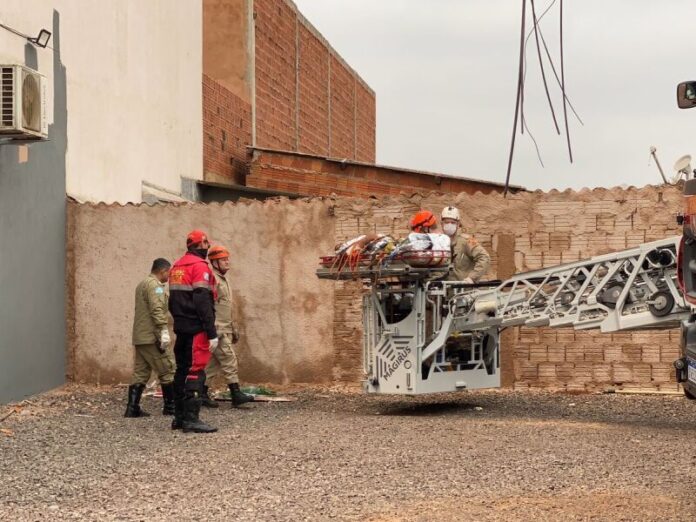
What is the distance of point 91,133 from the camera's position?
15484 millimetres

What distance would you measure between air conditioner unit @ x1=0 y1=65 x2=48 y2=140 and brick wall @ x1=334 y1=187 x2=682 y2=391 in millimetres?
4300

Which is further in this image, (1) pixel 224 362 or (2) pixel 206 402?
(2) pixel 206 402

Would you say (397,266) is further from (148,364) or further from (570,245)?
(570,245)

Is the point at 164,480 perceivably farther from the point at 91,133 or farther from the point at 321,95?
the point at 321,95

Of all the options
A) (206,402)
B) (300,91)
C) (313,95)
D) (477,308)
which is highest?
(313,95)

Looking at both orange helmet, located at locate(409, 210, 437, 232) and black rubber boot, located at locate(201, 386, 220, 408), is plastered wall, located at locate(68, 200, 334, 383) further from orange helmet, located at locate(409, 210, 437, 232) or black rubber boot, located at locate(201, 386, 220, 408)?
orange helmet, located at locate(409, 210, 437, 232)

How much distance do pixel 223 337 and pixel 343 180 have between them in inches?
345

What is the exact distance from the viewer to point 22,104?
40.1ft

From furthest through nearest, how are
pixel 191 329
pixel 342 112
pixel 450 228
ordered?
pixel 342 112, pixel 450 228, pixel 191 329

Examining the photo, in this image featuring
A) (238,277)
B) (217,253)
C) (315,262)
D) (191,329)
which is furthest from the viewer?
(238,277)

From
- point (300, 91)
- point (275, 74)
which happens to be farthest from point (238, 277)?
point (300, 91)

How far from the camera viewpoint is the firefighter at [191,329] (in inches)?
409

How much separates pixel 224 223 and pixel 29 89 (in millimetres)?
3191

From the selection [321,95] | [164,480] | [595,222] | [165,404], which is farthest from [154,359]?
[321,95]
